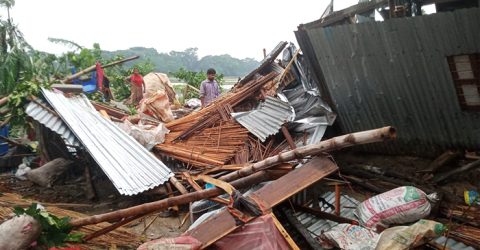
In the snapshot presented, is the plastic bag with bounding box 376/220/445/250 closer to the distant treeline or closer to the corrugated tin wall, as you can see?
the corrugated tin wall

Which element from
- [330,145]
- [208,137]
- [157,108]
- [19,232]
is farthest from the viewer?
[157,108]

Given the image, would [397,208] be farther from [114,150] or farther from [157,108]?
[157,108]

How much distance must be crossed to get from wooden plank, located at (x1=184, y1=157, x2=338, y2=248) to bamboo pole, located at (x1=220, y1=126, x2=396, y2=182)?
6.7 inches

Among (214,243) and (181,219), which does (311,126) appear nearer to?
(181,219)

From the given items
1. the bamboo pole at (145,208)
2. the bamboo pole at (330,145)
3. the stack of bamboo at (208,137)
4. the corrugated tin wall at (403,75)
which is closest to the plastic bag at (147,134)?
the stack of bamboo at (208,137)

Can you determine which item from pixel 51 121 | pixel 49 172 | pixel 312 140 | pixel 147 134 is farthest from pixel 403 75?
pixel 49 172

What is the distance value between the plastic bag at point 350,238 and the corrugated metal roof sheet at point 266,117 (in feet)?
7.98

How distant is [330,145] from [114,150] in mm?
3173

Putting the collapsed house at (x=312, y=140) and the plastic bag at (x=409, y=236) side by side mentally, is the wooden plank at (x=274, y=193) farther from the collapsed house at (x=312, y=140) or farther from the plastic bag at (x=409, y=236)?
the plastic bag at (x=409, y=236)

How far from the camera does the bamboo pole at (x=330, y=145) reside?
3314mm

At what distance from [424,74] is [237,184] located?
8.59 feet

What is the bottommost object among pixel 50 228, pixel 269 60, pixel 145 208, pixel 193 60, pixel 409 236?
pixel 193 60

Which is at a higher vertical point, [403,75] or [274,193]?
[403,75]

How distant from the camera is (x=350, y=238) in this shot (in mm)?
3467
